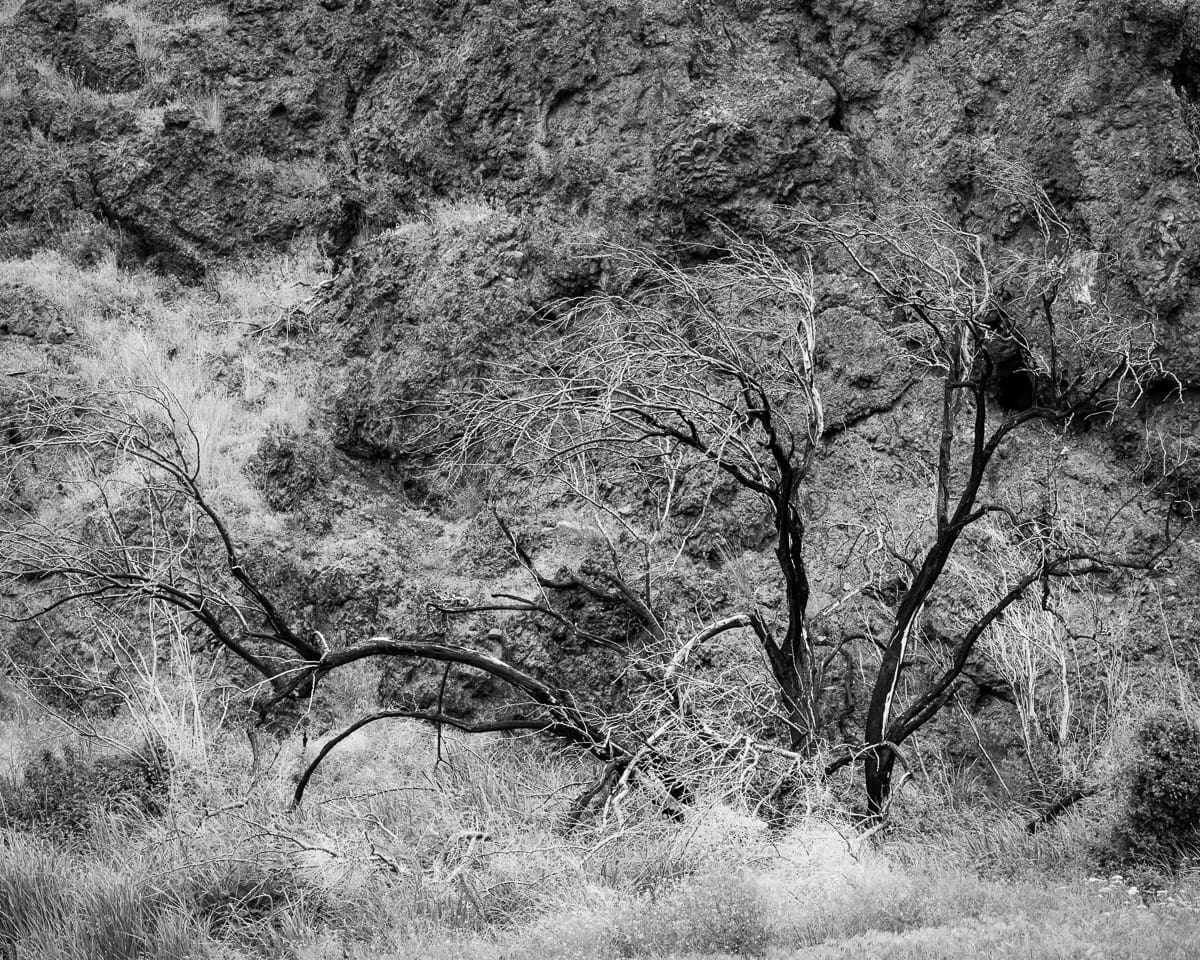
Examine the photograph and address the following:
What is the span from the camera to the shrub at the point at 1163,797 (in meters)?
6.36

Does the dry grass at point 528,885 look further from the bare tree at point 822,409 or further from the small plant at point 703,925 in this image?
the bare tree at point 822,409

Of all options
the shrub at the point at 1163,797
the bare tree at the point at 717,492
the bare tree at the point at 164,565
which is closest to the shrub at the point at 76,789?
the bare tree at the point at 164,565

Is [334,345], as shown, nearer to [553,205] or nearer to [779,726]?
[553,205]

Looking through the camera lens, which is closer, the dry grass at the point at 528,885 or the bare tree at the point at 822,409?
the dry grass at the point at 528,885

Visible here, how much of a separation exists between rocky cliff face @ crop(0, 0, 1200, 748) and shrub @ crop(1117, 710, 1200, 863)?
3115mm

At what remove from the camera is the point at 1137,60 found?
10.3 meters

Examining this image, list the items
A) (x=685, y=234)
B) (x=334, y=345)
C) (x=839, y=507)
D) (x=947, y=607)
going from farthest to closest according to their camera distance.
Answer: (x=334, y=345) < (x=685, y=234) < (x=839, y=507) < (x=947, y=607)

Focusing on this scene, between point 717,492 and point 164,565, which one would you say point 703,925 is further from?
point 717,492

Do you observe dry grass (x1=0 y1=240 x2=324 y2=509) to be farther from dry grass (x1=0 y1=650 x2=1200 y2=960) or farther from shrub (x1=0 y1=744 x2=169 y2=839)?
dry grass (x1=0 y1=650 x2=1200 y2=960)

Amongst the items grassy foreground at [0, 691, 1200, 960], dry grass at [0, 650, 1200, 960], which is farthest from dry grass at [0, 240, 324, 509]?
dry grass at [0, 650, 1200, 960]

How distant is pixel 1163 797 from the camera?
6379 millimetres

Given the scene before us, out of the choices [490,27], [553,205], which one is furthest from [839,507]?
[490,27]

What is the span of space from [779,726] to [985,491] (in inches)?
121

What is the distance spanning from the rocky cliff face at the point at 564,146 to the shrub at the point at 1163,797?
3.11 meters
